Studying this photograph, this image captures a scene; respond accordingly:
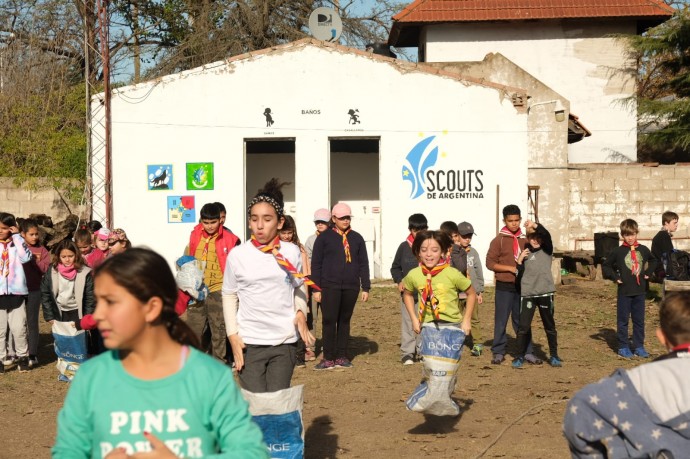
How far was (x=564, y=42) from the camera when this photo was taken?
29156mm

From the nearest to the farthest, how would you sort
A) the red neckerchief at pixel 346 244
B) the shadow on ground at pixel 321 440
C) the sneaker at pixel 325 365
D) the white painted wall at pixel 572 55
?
1. the shadow on ground at pixel 321 440
2. the sneaker at pixel 325 365
3. the red neckerchief at pixel 346 244
4. the white painted wall at pixel 572 55

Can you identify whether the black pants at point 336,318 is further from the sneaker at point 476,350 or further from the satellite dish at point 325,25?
the satellite dish at point 325,25

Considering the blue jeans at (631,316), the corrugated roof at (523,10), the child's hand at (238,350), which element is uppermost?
the corrugated roof at (523,10)

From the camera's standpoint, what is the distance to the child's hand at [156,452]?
9.46 feet

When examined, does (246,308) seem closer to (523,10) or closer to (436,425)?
(436,425)

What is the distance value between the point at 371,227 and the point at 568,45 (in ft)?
38.2

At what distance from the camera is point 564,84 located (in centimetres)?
2912

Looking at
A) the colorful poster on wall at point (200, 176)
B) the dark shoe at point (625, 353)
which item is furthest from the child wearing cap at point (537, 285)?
the colorful poster on wall at point (200, 176)

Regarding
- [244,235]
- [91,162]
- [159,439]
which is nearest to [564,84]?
[244,235]

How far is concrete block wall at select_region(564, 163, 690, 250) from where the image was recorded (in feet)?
76.6

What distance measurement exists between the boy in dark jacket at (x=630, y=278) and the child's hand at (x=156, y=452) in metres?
9.55

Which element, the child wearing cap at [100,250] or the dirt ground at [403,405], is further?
the child wearing cap at [100,250]

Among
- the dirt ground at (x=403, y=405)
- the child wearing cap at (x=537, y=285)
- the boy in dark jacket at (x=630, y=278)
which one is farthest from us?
the boy in dark jacket at (x=630, y=278)

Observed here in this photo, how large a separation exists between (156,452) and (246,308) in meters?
3.56
